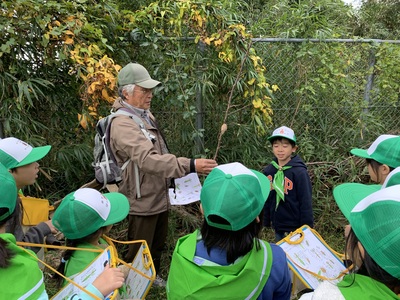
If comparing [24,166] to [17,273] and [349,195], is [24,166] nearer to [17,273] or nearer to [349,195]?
[17,273]

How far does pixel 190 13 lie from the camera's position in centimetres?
302

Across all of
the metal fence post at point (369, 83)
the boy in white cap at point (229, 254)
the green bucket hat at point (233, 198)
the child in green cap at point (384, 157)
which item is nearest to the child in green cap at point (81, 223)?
the boy in white cap at point (229, 254)

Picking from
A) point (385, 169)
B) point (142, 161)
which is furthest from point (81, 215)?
point (385, 169)

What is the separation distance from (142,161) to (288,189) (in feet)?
3.70

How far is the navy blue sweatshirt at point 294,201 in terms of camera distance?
256cm

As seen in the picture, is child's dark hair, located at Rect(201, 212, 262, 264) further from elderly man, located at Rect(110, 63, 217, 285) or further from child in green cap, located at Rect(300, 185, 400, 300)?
elderly man, located at Rect(110, 63, 217, 285)

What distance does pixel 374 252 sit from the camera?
3.05 ft

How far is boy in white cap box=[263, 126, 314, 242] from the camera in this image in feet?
8.42

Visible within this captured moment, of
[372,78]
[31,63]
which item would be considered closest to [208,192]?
[31,63]

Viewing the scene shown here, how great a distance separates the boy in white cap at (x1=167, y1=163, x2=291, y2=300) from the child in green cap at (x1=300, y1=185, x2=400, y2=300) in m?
0.29

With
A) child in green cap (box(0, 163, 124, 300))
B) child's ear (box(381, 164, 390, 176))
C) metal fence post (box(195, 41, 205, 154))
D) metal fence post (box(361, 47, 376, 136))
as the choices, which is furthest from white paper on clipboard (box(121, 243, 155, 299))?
metal fence post (box(361, 47, 376, 136))

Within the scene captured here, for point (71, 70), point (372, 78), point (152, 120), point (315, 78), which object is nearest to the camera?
point (152, 120)

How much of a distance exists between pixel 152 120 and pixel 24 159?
928 millimetres

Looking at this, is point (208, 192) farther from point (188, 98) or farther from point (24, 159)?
point (188, 98)
